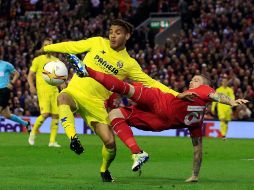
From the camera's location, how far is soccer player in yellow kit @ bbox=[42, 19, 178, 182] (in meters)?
12.0

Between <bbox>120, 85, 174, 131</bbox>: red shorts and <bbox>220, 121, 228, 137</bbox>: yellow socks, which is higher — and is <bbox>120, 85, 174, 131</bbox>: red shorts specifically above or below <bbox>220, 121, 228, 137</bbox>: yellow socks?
above

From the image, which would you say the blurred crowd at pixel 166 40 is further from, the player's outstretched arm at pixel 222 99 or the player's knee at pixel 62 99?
the player's outstretched arm at pixel 222 99

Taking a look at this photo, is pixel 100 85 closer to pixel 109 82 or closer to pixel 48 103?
pixel 109 82

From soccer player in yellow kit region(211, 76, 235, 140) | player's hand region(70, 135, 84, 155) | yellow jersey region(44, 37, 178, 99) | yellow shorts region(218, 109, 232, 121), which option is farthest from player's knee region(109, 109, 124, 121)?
yellow shorts region(218, 109, 232, 121)

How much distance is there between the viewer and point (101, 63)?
39.7 ft

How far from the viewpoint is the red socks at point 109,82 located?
1099cm

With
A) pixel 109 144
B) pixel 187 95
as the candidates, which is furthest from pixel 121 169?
pixel 187 95

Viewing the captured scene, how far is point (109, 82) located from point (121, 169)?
11.6 ft

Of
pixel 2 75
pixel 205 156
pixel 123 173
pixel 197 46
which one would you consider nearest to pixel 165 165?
pixel 123 173

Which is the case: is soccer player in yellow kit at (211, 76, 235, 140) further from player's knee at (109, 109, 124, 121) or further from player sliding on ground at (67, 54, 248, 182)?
player's knee at (109, 109, 124, 121)

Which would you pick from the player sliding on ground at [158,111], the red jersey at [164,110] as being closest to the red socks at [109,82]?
the player sliding on ground at [158,111]

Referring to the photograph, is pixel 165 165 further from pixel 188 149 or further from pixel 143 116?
pixel 188 149

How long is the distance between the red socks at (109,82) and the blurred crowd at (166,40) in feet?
61.1

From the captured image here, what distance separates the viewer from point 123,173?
13359mm
